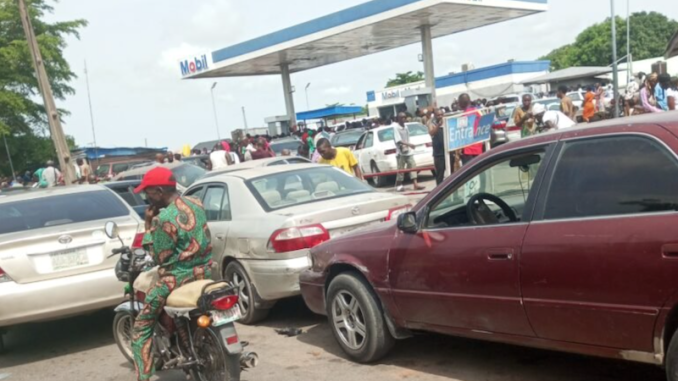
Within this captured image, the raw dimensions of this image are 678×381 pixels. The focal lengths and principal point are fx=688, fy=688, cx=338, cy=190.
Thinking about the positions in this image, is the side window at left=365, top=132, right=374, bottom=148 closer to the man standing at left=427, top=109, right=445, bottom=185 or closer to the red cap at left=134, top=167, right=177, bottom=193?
the man standing at left=427, top=109, right=445, bottom=185

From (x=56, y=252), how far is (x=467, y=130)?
7264 millimetres

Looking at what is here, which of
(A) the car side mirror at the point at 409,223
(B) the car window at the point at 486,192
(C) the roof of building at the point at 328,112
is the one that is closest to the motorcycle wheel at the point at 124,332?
(A) the car side mirror at the point at 409,223

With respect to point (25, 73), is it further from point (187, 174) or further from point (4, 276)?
point (4, 276)

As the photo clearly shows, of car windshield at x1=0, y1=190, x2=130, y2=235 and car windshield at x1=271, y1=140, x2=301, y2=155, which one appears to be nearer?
car windshield at x1=0, y1=190, x2=130, y2=235

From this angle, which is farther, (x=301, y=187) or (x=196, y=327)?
(x=301, y=187)

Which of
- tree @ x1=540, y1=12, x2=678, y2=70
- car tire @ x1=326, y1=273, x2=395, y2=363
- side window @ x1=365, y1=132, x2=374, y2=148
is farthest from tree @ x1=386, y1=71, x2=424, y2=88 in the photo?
car tire @ x1=326, y1=273, x2=395, y2=363

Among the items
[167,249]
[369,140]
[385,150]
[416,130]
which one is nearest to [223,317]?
[167,249]

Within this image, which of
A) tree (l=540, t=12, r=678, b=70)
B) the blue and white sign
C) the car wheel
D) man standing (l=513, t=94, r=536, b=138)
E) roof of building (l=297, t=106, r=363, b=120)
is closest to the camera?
the car wheel

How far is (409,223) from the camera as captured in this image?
16.1ft

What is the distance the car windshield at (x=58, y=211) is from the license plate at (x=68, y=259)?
596 millimetres

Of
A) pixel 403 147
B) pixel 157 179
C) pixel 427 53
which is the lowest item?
pixel 403 147

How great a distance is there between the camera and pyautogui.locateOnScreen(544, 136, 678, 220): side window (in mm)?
3619

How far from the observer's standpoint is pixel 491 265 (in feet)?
14.2

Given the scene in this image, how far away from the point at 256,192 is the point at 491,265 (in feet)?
10.8
